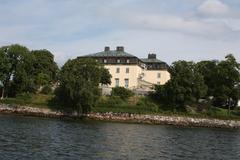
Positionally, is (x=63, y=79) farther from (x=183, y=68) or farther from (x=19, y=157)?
(x=19, y=157)

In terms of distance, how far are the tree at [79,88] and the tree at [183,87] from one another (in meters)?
15.6

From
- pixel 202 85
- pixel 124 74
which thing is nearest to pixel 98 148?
pixel 202 85

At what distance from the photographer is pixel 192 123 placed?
94125 millimetres

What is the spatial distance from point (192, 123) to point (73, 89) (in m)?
24.3

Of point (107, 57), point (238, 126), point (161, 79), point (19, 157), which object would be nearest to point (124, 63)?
point (107, 57)

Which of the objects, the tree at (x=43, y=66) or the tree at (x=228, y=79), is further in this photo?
the tree at (x=43, y=66)

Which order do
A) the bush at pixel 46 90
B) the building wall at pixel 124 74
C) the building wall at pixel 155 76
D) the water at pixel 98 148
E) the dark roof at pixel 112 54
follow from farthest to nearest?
the building wall at pixel 155 76 → the dark roof at pixel 112 54 → the building wall at pixel 124 74 → the bush at pixel 46 90 → the water at pixel 98 148

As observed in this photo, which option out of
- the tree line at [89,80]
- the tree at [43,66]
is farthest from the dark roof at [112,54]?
the tree at [43,66]

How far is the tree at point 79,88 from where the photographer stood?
9269cm

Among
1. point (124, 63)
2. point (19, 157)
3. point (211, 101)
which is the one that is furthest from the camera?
point (124, 63)

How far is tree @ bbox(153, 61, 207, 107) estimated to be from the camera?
9825cm

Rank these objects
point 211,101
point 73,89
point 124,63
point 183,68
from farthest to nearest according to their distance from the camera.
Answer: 1. point 124,63
2. point 211,101
3. point 183,68
4. point 73,89

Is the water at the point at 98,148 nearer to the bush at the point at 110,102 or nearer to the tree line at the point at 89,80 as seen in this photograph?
the tree line at the point at 89,80

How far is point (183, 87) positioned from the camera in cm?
9838
